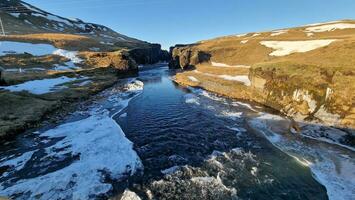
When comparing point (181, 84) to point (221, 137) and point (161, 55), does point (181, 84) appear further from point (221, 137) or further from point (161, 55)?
point (161, 55)

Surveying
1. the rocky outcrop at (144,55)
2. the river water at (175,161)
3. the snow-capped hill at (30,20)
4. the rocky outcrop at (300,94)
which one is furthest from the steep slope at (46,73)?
the rocky outcrop at (300,94)

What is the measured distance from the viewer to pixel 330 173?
15.9 m

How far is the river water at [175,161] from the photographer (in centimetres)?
1431

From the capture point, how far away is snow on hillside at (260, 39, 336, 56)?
45.0 meters

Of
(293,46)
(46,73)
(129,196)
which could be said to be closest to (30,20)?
(46,73)

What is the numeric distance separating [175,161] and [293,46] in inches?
1819

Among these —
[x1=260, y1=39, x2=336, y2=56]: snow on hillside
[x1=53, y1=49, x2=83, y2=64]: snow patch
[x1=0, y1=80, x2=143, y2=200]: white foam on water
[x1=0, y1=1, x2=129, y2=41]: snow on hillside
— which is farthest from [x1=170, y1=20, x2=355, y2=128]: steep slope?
[x1=0, y1=1, x2=129, y2=41]: snow on hillside

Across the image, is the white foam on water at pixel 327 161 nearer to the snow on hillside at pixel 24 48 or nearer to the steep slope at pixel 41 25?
the snow on hillside at pixel 24 48

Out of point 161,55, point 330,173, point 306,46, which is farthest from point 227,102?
point 161,55

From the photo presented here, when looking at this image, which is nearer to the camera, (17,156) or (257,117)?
(17,156)

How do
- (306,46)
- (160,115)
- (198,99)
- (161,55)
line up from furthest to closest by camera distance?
(161,55)
(306,46)
(198,99)
(160,115)

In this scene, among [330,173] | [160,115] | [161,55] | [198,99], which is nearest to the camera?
[330,173]

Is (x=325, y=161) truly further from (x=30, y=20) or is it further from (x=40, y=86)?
(x=30, y=20)

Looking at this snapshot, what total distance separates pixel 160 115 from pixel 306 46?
3601 cm
